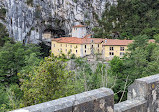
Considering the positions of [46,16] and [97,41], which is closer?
[97,41]

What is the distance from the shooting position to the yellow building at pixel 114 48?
41.9 m

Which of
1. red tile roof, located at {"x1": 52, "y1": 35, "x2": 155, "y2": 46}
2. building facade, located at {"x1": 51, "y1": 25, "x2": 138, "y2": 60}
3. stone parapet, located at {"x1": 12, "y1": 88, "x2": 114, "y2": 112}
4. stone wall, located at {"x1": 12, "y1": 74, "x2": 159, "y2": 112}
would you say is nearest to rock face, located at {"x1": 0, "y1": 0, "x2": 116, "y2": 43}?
building facade, located at {"x1": 51, "y1": 25, "x2": 138, "y2": 60}

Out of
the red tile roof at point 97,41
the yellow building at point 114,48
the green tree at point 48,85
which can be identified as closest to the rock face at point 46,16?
the red tile roof at point 97,41

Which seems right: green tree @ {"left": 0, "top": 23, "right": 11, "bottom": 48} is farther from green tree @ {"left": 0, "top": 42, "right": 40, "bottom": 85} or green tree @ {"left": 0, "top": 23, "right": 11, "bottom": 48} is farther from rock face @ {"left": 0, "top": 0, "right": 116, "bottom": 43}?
green tree @ {"left": 0, "top": 42, "right": 40, "bottom": 85}

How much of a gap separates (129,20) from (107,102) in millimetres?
56539

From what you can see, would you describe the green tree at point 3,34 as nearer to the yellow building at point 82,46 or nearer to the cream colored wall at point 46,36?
the cream colored wall at point 46,36

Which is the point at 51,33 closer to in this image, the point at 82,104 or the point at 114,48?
the point at 114,48

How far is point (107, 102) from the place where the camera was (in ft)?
9.73

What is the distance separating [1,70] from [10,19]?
2089 cm

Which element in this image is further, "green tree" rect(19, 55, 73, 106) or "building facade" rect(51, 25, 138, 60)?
"building facade" rect(51, 25, 138, 60)

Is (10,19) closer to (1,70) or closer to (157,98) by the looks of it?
(1,70)

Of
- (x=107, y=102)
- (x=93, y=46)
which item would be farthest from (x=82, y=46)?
(x=107, y=102)

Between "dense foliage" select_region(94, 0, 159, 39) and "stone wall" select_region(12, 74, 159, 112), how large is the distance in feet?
164

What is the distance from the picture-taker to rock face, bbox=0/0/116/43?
4531cm
